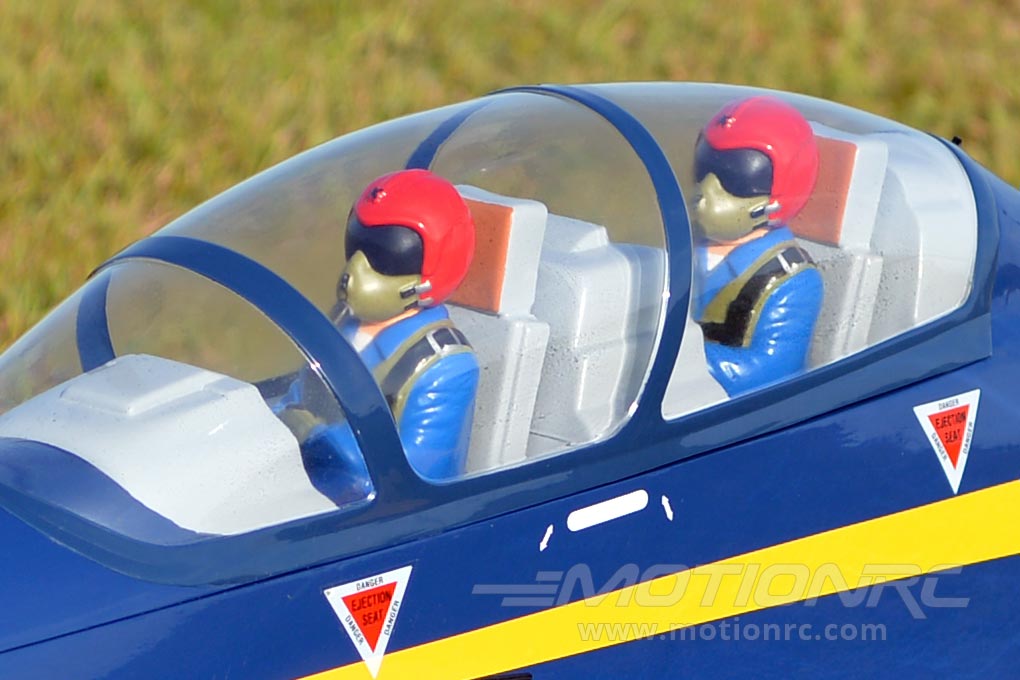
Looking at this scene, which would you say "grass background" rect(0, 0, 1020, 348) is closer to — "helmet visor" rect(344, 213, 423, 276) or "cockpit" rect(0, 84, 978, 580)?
"cockpit" rect(0, 84, 978, 580)

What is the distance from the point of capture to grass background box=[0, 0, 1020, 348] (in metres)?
6.20

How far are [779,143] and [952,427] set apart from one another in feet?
2.28

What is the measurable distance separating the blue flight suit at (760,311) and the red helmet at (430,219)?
1.57ft

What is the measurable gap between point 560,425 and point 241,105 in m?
4.76

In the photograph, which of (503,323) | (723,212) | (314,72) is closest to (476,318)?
(503,323)

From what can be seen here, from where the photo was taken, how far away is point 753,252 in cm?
289

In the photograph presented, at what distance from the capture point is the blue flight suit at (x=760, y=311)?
9.21ft

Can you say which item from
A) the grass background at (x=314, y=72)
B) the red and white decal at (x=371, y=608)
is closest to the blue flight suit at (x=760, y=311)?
the red and white decal at (x=371, y=608)

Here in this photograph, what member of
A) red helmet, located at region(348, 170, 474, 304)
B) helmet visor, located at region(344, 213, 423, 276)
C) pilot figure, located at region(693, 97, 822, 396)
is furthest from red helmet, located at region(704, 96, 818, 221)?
helmet visor, located at region(344, 213, 423, 276)

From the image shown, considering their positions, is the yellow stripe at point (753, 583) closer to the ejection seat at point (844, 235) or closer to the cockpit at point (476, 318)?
the cockpit at point (476, 318)

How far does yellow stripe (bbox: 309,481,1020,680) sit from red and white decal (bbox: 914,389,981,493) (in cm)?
7

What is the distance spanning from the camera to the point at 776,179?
294cm

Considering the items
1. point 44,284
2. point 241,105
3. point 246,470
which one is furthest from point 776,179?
point 241,105

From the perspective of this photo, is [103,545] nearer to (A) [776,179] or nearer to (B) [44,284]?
(A) [776,179]
